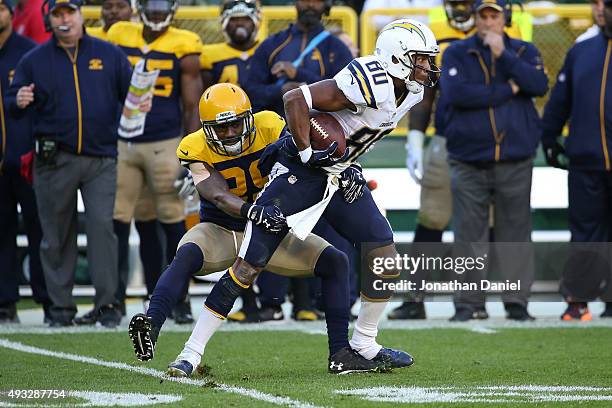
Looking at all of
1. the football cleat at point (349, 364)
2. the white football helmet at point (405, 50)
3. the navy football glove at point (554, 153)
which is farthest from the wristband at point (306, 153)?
the navy football glove at point (554, 153)

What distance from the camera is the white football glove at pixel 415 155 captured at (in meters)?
9.52

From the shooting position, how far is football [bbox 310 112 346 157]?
635 centimetres

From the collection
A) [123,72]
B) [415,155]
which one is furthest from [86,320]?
[415,155]

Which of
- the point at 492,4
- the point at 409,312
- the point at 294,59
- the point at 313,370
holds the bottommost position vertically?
the point at 409,312

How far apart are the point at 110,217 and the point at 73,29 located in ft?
4.04

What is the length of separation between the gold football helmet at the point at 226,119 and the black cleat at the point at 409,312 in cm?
328

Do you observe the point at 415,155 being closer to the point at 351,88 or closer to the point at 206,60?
the point at 206,60

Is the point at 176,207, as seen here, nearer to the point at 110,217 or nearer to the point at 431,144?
the point at 110,217

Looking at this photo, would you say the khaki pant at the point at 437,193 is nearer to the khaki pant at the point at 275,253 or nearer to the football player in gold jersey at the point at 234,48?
the football player in gold jersey at the point at 234,48

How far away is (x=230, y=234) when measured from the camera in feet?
21.9

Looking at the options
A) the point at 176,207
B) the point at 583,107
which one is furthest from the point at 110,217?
the point at 583,107

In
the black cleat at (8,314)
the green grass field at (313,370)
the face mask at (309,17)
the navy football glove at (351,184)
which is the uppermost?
the face mask at (309,17)

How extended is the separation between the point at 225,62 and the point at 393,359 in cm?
369

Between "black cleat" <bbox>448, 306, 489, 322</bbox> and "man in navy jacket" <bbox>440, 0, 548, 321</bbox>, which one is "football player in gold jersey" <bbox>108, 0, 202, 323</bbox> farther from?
"black cleat" <bbox>448, 306, 489, 322</bbox>
